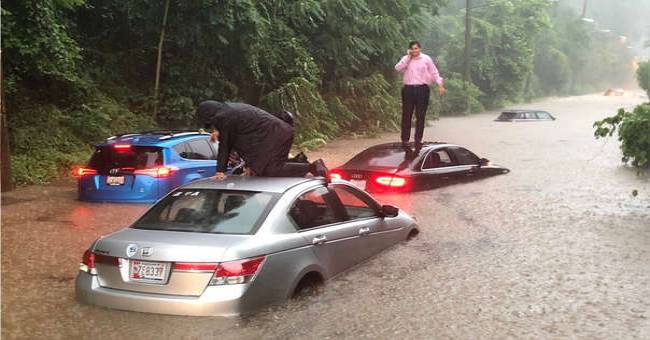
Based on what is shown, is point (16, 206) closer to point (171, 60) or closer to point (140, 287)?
point (140, 287)

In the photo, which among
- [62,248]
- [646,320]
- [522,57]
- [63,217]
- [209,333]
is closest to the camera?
[209,333]

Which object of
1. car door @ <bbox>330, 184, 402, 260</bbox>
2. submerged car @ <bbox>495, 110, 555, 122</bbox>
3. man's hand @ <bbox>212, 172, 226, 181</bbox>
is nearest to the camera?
man's hand @ <bbox>212, 172, 226, 181</bbox>

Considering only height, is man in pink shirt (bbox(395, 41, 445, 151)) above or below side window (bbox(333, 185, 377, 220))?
above

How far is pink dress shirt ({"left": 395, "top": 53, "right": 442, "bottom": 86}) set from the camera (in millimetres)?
11914

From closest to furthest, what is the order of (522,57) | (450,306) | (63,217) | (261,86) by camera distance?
1. (450,306)
2. (63,217)
3. (261,86)
4. (522,57)

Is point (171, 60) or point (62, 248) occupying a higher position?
point (171, 60)

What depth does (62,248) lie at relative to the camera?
8.16 metres

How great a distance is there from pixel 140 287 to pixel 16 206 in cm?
670

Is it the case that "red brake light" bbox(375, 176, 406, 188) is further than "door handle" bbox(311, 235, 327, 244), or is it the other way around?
"red brake light" bbox(375, 176, 406, 188)

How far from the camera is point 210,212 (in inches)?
224

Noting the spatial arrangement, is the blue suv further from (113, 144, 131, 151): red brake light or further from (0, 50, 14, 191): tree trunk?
(0, 50, 14, 191): tree trunk

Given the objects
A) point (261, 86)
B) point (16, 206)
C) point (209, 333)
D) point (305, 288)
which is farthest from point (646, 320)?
point (261, 86)

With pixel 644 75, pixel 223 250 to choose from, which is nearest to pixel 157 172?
pixel 223 250

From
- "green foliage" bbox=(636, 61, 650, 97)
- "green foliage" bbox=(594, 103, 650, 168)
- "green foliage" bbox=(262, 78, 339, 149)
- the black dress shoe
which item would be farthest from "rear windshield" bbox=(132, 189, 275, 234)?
"green foliage" bbox=(636, 61, 650, 97)
